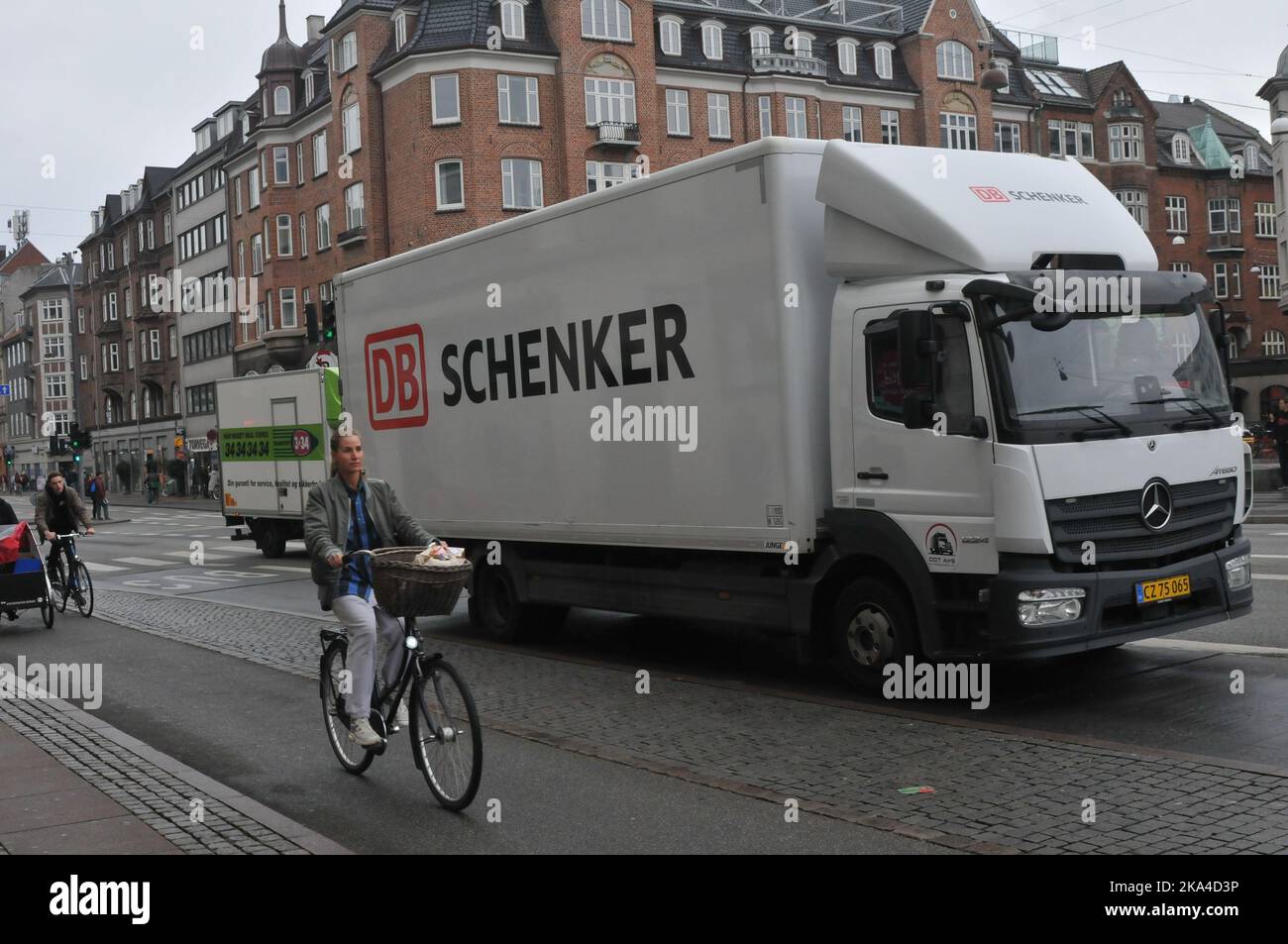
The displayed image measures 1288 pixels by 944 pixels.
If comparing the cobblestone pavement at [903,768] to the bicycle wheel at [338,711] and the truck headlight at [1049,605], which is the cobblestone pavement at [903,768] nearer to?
the truck headlight at [1049,605]

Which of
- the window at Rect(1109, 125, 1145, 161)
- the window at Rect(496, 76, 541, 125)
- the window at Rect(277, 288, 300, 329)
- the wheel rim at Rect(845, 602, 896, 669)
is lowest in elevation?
the wheel rim at Rect(845, 602, 896, 669)

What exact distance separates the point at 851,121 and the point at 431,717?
49.6 metres

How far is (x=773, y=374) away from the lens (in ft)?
29.5

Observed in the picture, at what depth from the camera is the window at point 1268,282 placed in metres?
69.7

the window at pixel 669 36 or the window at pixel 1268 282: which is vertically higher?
the window at pixel 669 36

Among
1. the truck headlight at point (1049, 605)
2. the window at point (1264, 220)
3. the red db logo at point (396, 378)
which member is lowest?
the truck headlight at point (1049, 605)

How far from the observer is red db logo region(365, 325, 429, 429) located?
43.4 feet

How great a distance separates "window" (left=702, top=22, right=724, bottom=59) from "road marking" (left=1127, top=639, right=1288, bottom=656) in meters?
43.4

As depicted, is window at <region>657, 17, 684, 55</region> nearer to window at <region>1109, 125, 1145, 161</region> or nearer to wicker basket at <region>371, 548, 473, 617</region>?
window at <region>1109, 125, 1145, 161</region>

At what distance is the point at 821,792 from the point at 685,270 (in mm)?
4346

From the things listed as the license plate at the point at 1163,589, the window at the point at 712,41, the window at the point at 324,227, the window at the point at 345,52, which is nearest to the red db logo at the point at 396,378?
the license plate at the point at 1163,589

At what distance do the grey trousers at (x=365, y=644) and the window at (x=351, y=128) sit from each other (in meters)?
43.2

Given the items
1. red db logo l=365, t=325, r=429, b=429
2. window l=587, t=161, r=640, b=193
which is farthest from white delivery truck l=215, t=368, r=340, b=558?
window l=587, t=161, r=640, b=193
